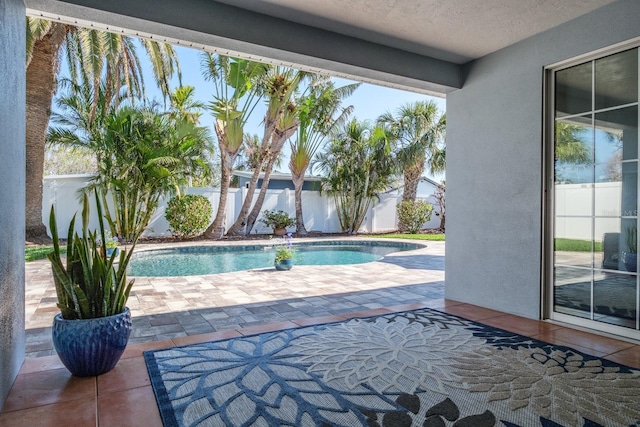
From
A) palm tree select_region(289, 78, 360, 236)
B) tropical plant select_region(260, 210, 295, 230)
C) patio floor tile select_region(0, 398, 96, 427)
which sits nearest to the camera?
patio floor tile select_region(0, 398, 96, 427)

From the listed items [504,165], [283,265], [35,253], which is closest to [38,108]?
[35,253]

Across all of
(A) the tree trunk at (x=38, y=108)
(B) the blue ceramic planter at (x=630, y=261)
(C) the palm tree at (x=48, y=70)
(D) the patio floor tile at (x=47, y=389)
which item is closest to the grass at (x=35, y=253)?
(A) the tree trunk at (x=38, y=108)

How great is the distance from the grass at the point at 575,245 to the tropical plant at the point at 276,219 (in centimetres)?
1129

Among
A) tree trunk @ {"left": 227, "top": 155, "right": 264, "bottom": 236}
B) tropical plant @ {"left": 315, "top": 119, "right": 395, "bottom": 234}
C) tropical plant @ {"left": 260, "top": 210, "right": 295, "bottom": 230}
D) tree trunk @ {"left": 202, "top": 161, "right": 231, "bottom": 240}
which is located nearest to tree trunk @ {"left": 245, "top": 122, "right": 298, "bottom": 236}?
tree trunk @ {"left": 227, "top": 155, "right": 264, "bottom": 236}

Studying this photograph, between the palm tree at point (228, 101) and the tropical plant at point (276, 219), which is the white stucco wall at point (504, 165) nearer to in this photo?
the palm tree at point (228, 101)

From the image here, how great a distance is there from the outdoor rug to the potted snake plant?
→ 0.37 m

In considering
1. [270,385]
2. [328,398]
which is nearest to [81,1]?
[270,385]

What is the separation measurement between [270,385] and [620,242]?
335 centimetres

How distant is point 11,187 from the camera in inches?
104

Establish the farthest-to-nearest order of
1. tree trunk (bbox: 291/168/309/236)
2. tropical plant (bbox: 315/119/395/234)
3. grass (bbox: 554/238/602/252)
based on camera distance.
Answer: tropical plant (bbox: 315/119/395/234), tree trunk (bbox: 291/168/309/236), grass (bbox: 554/238/602/252)

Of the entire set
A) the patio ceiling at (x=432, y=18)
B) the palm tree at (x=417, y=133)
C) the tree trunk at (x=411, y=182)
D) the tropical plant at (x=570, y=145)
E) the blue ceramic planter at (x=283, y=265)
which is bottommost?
the blue ceramic planter at (x=283, y=265)

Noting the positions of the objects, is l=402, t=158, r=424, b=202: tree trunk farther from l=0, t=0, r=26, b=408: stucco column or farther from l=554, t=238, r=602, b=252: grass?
l=0, t=0, r=26, b=408: stucco column

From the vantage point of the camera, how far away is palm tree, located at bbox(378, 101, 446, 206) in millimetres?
15539

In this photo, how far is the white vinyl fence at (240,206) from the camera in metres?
12.2
